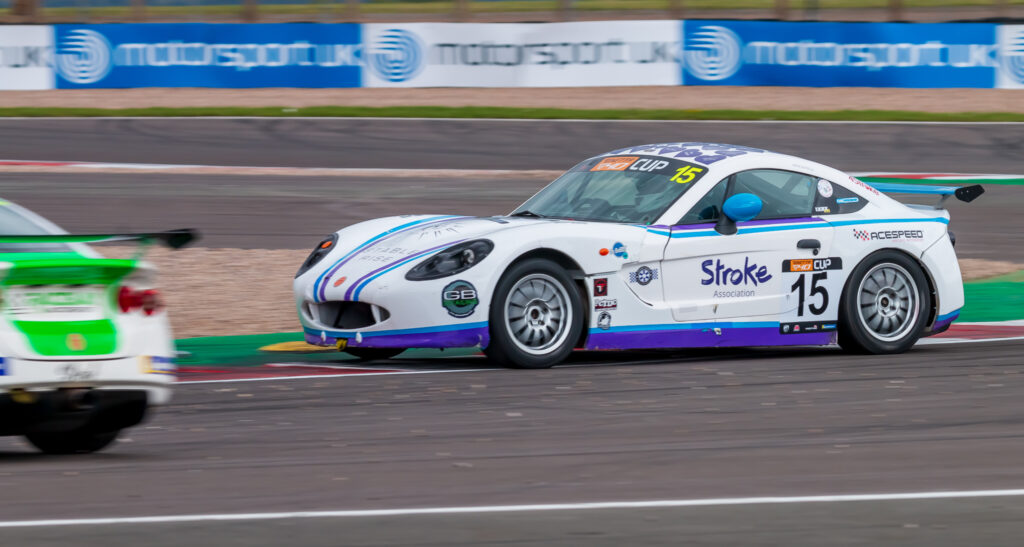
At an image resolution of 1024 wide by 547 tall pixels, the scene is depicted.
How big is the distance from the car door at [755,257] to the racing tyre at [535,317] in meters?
0.69

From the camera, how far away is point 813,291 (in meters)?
9.52

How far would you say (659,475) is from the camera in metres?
5.89

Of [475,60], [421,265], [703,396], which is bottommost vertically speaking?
[703,396]

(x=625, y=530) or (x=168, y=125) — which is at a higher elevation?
(x=168, y=125)

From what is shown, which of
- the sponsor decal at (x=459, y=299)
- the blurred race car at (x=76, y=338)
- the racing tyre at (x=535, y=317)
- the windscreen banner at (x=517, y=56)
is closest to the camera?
the blurred race car at (x=76, y=338)

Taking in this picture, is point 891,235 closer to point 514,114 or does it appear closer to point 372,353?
point 372,353

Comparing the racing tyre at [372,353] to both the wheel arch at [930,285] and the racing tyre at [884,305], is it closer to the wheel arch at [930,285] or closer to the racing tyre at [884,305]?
the racing tyre at [884,305]

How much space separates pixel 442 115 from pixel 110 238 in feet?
62.2

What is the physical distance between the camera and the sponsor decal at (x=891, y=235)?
9617 mm

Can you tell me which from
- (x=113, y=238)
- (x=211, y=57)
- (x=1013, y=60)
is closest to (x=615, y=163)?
(x=113, y=238)

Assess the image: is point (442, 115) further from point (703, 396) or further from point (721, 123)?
point (703, 396)

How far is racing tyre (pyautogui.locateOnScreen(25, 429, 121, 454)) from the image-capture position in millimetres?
6426

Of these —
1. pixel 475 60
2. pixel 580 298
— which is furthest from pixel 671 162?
pixel 475 60

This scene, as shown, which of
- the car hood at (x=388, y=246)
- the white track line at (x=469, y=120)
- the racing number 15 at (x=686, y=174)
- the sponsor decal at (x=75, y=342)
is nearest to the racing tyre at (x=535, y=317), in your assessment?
the car hood at (x=388, y=246)
